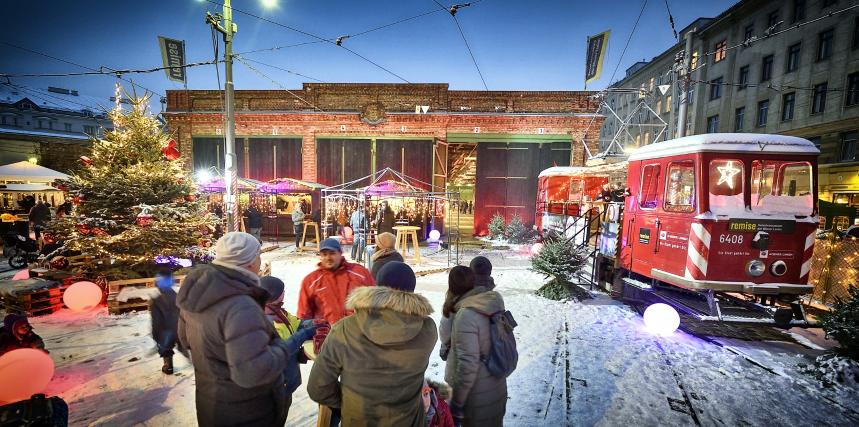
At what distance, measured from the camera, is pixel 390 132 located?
54.5 ft

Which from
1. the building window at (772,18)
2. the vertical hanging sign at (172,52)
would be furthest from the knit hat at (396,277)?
the building window at (772,18)

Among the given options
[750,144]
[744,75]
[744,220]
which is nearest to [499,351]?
[744,220]

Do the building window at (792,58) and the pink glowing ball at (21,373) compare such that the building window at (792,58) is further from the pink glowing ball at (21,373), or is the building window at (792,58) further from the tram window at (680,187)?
the pink glowing ball at (21,373)

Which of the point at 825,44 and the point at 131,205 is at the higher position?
the point at 825,44

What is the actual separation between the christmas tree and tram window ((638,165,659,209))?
9532mm

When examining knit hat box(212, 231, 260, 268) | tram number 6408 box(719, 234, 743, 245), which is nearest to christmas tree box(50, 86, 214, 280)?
knit hat box(212, 231, 260, 268)

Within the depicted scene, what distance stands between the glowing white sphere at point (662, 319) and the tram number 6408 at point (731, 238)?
1.43 meters

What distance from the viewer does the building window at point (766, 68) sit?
24.8 m

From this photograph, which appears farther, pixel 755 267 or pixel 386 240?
Answer: pixel 755 267

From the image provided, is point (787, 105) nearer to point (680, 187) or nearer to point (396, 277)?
point (680, 187)

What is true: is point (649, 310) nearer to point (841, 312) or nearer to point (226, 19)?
point (841, 312)

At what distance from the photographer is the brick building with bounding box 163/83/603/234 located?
649 inches

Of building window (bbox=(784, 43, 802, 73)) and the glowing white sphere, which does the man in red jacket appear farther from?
building window (bbox=(784, 43, 802, 73))

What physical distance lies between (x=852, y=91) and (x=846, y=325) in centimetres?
2473
